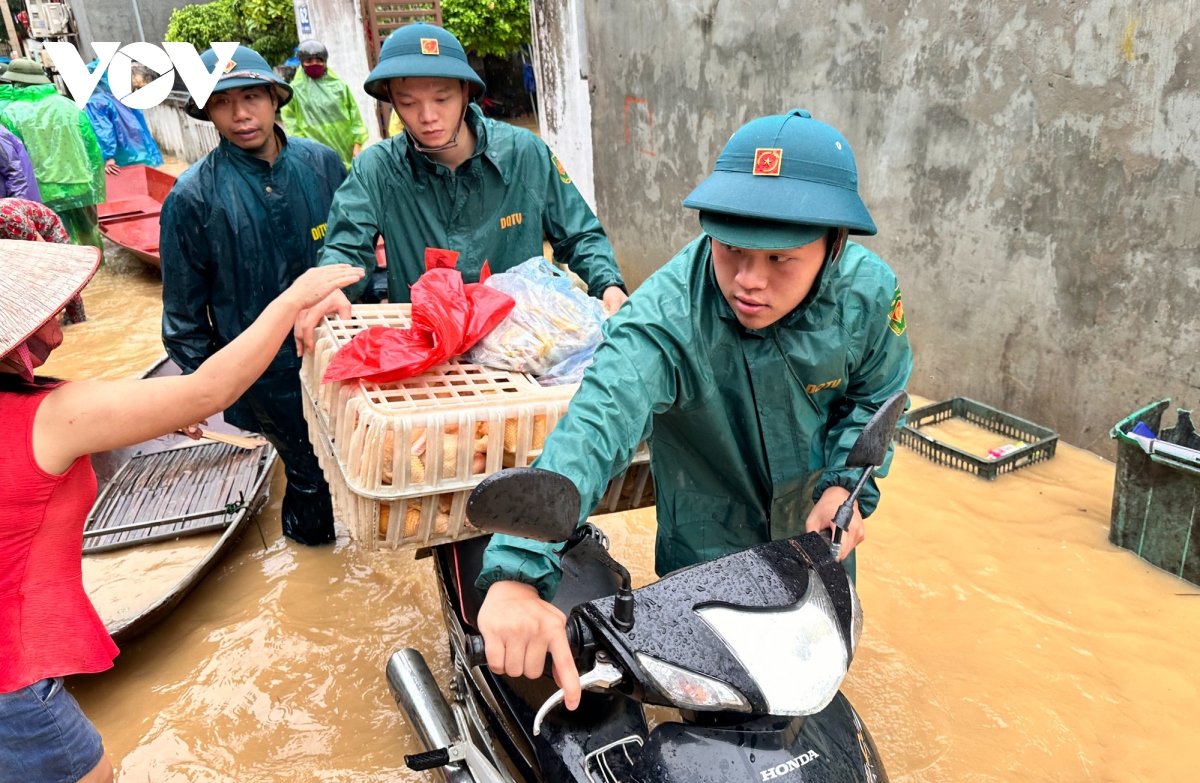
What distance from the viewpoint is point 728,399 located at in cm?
189

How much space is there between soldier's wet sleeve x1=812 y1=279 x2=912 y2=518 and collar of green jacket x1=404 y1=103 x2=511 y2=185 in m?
1.87

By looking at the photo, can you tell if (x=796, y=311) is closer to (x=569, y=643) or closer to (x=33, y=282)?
(x=569, y=643)

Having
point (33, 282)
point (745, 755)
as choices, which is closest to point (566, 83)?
point (33, 282)

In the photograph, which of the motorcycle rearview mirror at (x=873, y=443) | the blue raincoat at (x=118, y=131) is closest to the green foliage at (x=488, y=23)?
the blue raincoat at (x=118, y=131)

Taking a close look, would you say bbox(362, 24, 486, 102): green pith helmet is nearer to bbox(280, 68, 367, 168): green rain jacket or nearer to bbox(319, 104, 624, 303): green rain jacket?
bbox(319, 104, 624, 303): green rain jacket

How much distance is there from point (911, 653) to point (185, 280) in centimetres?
363

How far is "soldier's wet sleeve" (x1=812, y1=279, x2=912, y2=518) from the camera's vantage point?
6.25ft

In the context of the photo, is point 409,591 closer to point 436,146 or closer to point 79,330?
point 436,146

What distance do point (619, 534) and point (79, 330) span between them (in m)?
7.15

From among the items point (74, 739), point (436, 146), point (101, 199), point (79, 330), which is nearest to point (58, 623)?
point (74, 739)

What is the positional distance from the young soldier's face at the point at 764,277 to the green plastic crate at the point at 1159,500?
277cm

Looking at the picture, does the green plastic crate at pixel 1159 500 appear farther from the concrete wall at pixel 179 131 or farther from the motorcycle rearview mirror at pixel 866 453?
the concrete wall at pixel 179 131

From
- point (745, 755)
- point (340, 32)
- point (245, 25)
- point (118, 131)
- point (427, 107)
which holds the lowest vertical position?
point (745, 755)

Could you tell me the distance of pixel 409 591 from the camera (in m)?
4.07
